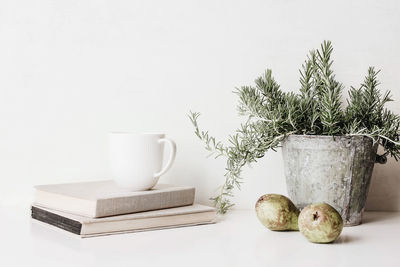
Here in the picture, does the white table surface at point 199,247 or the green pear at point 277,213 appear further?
the green pear at point 277,213

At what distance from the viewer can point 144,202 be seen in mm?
1017

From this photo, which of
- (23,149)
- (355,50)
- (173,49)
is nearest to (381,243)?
(355,50)

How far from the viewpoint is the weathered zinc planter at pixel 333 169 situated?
101cm

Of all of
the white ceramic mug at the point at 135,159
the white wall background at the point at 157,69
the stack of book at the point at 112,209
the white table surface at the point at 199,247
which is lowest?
the white table surface at the point at 199,247

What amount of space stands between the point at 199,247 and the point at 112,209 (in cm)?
19

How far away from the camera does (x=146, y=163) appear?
106cm

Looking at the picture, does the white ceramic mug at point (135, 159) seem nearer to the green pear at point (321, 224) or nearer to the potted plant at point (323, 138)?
the potted plant at point (323, 138)

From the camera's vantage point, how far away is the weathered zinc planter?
1012 millimetres

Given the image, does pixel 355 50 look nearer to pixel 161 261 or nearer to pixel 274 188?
pixel 274 188

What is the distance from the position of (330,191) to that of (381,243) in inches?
5.7

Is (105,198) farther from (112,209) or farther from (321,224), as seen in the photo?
(321,224)

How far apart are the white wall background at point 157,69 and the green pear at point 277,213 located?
0.28m

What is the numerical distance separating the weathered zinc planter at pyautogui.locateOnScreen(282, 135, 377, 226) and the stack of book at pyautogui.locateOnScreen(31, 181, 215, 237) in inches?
7.8

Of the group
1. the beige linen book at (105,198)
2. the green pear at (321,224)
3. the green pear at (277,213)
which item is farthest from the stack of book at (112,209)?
the green pear at (321,224)
